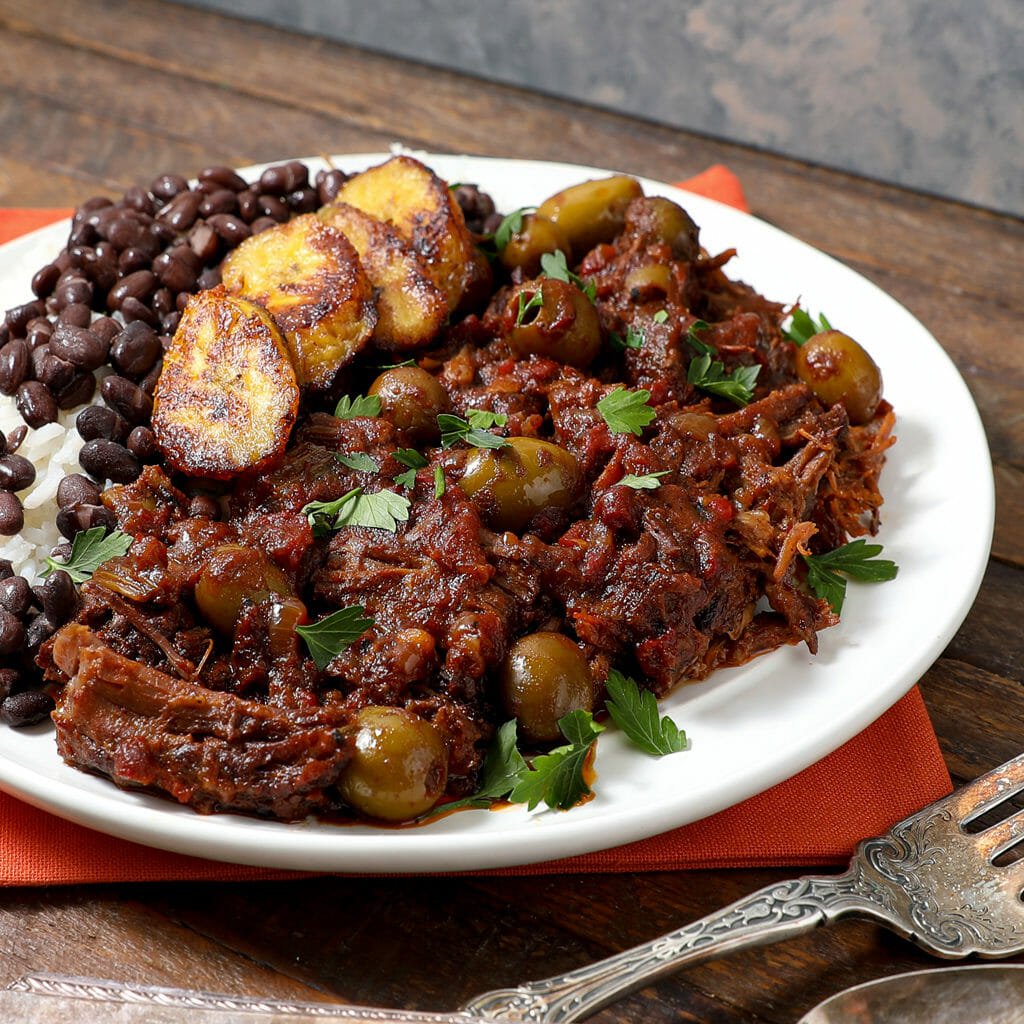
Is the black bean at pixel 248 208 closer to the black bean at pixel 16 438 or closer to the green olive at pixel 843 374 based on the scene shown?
the black bean at pixel 16 438

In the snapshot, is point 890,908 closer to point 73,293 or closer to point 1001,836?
point 1001,836

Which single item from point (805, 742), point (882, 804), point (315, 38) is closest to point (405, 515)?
point (805, 742)

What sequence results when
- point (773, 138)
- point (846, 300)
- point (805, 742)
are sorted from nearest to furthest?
point (805, 742), point (846, 300), point (773, 138)

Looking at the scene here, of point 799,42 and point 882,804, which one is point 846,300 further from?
point 799,42

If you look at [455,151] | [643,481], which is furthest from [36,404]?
[455,151]

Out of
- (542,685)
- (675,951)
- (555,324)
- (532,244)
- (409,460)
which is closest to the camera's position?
(675,951)

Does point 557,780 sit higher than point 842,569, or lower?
lower

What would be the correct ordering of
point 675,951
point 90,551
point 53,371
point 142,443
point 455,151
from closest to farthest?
point 675,951, point 90,551, point 142,443, point 53,371, point 455,151
